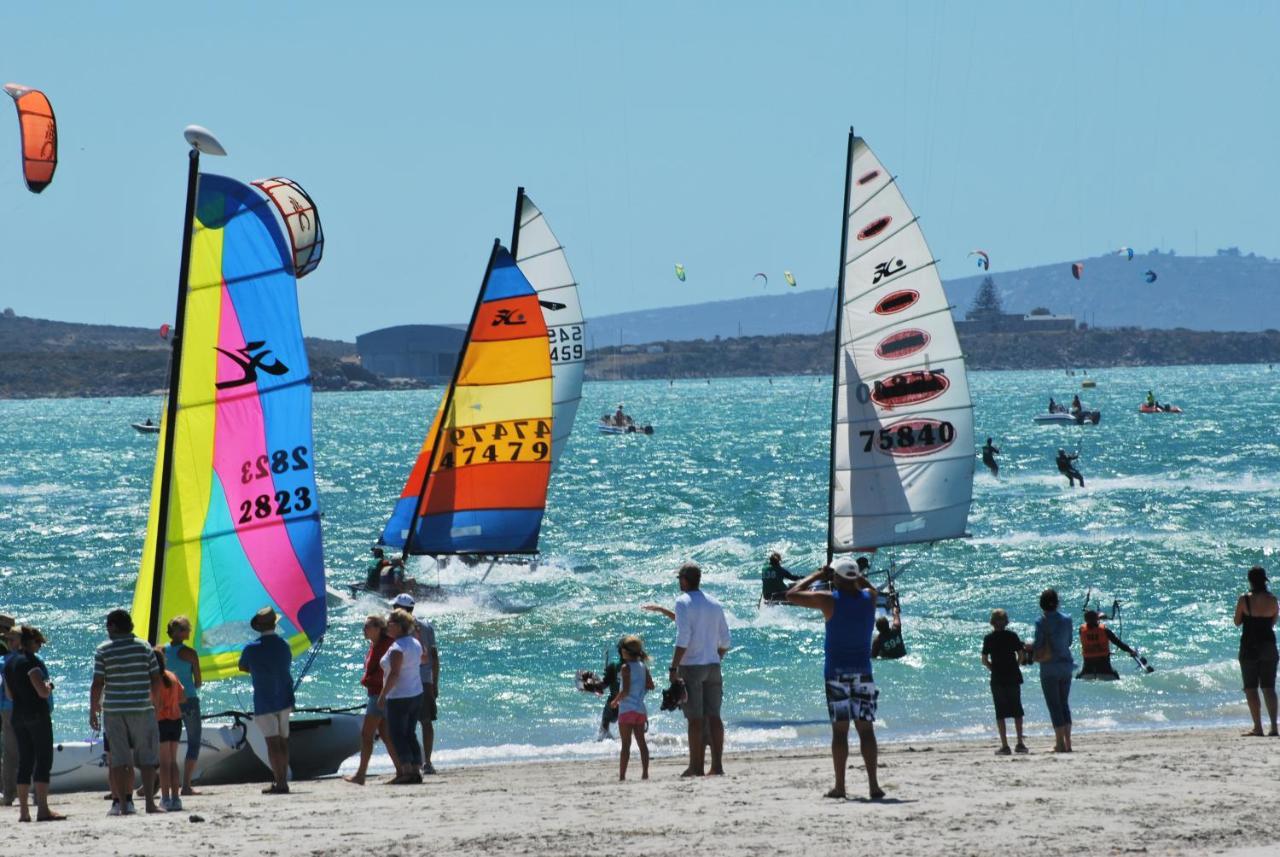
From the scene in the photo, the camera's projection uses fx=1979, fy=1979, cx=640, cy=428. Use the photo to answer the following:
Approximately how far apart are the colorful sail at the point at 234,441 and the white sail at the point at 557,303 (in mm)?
16360

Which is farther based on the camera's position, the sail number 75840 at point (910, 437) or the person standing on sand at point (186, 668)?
the sail number 75840 at point (910, 437)

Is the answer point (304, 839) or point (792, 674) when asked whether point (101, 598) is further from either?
point (304, 839)

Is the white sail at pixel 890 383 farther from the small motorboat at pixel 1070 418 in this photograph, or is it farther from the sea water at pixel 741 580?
the small motorboat at pixel 1070 418

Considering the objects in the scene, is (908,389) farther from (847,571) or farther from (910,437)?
(847,571)

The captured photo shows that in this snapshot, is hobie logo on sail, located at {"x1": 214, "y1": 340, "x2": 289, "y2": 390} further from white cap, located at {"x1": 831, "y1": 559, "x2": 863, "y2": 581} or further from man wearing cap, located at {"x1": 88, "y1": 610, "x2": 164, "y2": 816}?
white cap, located at {"x1": 831, "y1": 559, "x2": 863, "y2": 581}

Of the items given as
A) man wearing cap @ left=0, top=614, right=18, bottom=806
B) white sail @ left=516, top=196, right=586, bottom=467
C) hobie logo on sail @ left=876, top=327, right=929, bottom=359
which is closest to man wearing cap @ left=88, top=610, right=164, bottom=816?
man wearing cap @ left=0, top=614, right=18, bottom=806

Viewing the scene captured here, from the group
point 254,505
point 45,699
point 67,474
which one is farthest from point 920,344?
point 67,474

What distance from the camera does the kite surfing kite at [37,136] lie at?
793 inches

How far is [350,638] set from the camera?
1129 inches

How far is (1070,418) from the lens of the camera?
357 feet

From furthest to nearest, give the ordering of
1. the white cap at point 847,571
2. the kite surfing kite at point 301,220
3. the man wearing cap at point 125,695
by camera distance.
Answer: the kite surfing kite at point 301,220 < the man wearing cap at point 125,695 < the white cap at point 847,571

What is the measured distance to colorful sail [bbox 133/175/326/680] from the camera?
46.0 ft

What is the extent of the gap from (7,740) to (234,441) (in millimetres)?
2592

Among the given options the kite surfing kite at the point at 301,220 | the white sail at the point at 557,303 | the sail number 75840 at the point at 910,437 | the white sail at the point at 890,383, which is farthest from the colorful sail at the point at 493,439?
the sail number 75840 at the point at 910,437
